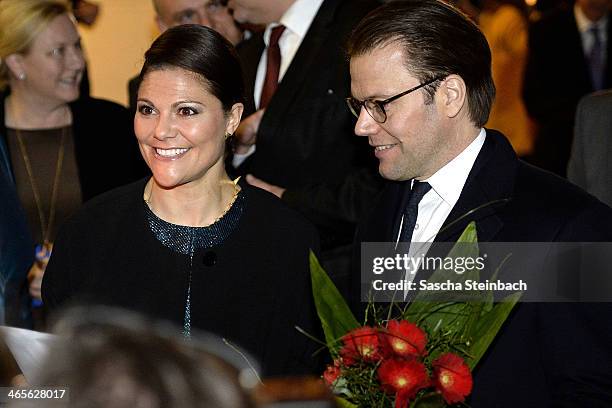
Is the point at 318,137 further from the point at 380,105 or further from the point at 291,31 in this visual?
the point at 380,105

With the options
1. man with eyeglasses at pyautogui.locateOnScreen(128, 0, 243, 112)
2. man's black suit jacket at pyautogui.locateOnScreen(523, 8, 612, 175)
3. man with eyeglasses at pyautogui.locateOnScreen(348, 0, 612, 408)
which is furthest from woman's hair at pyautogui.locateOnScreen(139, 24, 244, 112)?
man's black suit jacket at pyautogui.locateOnScreen(523, 8, 612, 175)

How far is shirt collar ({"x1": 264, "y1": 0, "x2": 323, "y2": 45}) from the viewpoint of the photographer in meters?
3.57

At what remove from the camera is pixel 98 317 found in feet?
3.17

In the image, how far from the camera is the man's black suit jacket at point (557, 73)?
18.5ft

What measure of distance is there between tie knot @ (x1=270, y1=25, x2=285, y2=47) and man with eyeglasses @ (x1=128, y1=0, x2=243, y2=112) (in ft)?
1.56

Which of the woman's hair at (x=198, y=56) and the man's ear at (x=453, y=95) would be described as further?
the woman's hair at (x=198, y=56)

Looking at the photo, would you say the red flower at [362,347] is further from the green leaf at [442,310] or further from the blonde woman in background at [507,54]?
the blonde woman in background at [507,54]

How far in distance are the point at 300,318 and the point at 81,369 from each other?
5.60 ft

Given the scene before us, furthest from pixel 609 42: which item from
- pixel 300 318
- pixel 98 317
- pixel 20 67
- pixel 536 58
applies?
pixel 98 317

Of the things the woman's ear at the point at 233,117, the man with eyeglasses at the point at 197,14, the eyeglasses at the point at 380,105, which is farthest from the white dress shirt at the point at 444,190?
the man with eyeglasses at the point at 197,14

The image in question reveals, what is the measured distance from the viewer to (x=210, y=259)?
2516 millimetres

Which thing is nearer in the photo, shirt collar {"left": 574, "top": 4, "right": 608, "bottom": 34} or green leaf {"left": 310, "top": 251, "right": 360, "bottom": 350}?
green leaf {"left": 310, "top": 251, "right": 360, "bottom": 350}

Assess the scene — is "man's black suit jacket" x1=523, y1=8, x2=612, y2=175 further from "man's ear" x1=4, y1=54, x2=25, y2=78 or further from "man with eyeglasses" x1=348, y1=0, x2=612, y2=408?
"man with eyeglasses" x1=348, y1=0, x2=612, y2=408

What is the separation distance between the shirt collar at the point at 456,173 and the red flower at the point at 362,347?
58 cm
